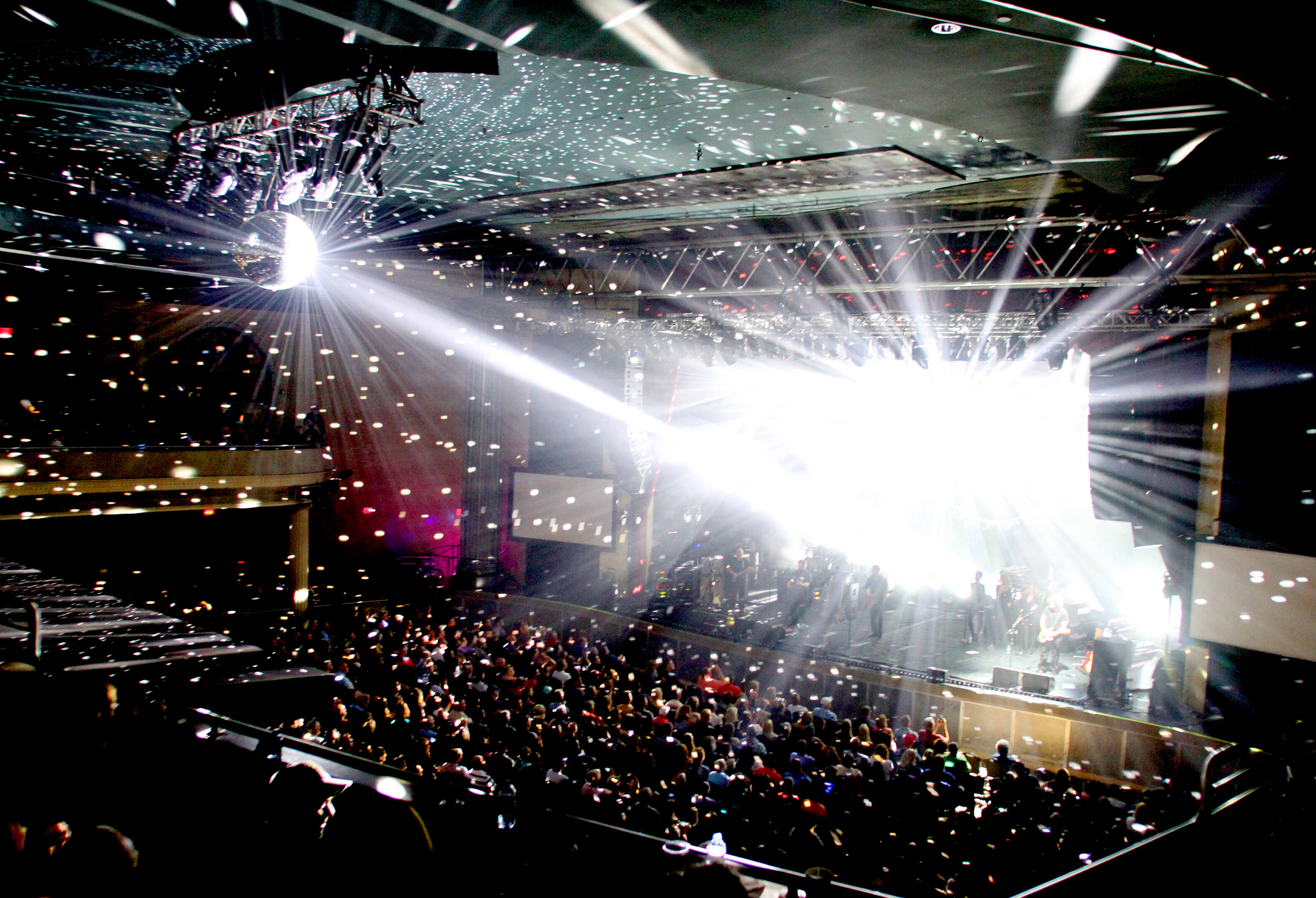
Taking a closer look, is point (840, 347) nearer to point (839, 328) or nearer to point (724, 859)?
point (839, 328)

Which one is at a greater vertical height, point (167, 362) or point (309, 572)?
point (167, 362)

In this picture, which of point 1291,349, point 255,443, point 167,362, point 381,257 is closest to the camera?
point 1291,349

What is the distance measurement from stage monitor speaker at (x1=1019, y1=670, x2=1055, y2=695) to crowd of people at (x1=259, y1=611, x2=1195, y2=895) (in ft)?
6.18

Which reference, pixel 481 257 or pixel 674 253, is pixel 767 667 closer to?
pixel 674 253

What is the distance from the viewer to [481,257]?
437 inches

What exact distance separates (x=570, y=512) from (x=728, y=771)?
8482 mm

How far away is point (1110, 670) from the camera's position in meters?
7.89

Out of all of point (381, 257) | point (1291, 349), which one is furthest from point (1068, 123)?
point (381, 257)

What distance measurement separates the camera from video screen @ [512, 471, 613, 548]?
41.8ft

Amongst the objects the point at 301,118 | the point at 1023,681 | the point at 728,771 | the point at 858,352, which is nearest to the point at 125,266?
the point at 301,118

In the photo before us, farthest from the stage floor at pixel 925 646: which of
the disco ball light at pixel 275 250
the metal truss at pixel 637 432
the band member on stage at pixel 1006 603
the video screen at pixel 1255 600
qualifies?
the disco ball light at pixel 275 250

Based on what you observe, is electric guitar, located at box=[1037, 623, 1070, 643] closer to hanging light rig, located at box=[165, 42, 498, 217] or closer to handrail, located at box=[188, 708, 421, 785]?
handrail, located at box=[188, 708, 421, 785]

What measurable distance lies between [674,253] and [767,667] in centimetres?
530

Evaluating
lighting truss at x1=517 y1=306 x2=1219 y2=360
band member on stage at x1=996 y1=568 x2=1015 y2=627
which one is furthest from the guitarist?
lighting truss at x1=517 y1=306 x2=1219 y2=360
